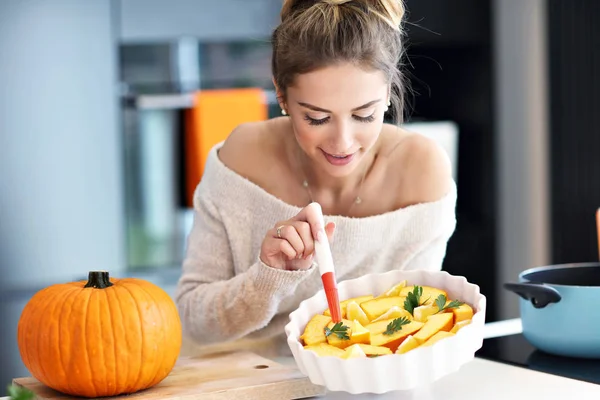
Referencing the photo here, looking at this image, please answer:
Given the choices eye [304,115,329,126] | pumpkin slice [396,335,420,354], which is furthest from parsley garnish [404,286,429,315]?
eye [304,115,329,126]

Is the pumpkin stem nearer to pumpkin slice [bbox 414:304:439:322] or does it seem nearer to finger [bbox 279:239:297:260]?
finger [bbox 279:239:297:260]

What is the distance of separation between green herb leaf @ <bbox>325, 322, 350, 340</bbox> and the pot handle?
38 centimetres

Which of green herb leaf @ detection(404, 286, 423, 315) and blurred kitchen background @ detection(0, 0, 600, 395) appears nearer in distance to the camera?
green herb leaf @ detection(404, 286, 423, 315)

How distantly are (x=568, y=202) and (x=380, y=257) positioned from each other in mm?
1950

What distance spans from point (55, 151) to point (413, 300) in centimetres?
205

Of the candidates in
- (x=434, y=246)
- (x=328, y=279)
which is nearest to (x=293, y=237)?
(x=328, y=279)

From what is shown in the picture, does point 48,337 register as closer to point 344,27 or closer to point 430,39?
point 344,27

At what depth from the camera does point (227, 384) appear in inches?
47.8

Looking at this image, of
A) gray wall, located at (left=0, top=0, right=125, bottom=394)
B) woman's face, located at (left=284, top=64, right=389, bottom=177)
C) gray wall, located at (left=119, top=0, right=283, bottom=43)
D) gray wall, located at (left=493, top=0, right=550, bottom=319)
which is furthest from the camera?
gray wall, located at (left=493, top=0, right=550, bottom=319)

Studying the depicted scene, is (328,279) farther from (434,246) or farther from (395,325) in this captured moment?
(434,246)

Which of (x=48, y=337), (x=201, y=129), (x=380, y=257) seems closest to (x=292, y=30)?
(x=380, y=257)

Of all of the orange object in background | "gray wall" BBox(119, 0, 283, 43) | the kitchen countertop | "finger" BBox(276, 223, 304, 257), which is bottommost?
the kitchen countertop

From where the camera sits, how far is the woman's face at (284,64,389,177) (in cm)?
137

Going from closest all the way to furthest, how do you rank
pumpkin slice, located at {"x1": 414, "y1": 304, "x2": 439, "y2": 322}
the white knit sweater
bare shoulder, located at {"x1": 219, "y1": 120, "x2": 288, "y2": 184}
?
pumpkin slice, located at {"x1": 414, "y1": 304, "x2": 439, "y2": 322} → the white knit sweater → bare shoulder, located at {"x1": 219, "y1": 120, "x2": 288, "y2": 184}
